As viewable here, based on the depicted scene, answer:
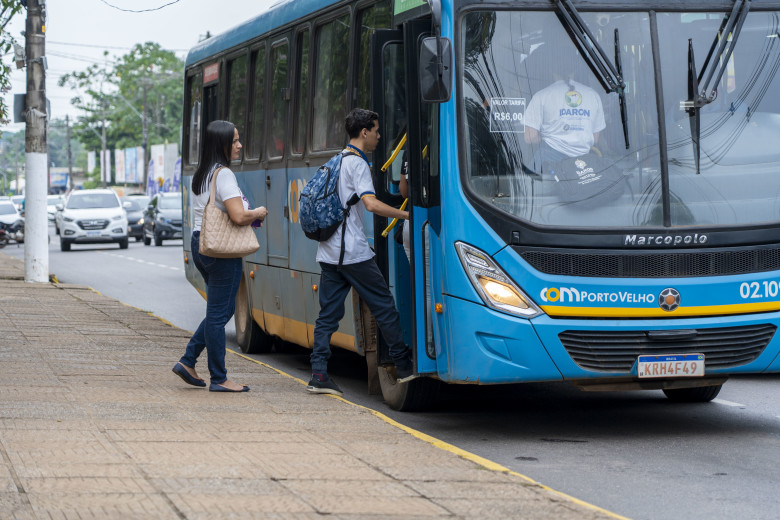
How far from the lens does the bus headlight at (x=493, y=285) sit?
7508 millimetres

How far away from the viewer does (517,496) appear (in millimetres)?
5930

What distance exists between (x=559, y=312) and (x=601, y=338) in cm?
28

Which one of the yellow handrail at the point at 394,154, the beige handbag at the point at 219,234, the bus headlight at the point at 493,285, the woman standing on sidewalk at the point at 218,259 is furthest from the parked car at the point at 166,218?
the bus headlight at the point at 493,285

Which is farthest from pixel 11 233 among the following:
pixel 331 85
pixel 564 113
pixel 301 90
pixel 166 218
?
pixel 564 113

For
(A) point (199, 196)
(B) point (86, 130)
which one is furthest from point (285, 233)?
(B) point (86, 130)

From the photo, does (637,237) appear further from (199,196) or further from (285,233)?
(285,233)

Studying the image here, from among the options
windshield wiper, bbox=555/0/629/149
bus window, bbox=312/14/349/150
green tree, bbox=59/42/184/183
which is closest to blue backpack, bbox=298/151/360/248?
bus window, bbox=312/14/349/150

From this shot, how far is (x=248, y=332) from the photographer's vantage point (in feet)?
42.5

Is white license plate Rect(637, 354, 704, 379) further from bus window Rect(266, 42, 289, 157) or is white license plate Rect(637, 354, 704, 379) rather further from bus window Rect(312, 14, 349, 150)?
bus window Rect(266, 42, 289, 157)

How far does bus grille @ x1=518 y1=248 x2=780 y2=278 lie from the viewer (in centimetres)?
752

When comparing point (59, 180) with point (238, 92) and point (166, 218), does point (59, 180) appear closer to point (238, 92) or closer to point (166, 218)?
point (166, 218)

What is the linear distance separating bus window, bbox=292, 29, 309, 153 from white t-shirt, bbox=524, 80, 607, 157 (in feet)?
11.2

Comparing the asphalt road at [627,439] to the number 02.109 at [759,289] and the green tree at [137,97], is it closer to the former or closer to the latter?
the number 02.109 at [759,289]

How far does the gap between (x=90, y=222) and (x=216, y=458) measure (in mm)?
33062
